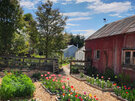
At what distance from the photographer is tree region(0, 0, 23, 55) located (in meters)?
13.5

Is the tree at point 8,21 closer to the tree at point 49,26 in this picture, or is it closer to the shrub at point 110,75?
the tree at point 49,26

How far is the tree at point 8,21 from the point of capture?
13547mm

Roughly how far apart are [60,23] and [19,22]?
4.37 metres

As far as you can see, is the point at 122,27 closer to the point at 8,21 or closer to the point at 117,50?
the point at 117,50

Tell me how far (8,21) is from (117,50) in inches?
401

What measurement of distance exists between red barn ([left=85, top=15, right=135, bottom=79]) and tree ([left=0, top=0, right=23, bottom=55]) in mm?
7889

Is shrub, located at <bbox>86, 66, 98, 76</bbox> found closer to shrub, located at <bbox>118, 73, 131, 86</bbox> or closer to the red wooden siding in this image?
the red wooden siding

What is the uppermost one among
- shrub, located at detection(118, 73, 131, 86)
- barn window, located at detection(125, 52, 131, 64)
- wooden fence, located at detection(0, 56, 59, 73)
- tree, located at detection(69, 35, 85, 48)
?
tree, located at detection(69, 35, 85, 48)

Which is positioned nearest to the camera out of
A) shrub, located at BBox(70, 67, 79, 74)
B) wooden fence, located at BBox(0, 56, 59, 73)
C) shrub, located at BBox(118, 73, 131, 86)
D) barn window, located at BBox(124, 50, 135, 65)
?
shrub, located at BBox(118, 73, 131, 86)

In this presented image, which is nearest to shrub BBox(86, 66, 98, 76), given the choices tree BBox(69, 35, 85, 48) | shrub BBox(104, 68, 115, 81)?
shrub BBox(104, 68, 115, 81)

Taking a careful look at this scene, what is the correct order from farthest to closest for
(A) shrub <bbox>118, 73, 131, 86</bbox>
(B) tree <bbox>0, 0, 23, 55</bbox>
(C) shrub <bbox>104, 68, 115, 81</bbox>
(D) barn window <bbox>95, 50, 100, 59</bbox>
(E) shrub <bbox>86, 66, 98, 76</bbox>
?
(D) barn window <bbox>95, 50, 100, 59</bbox> < (E) shrub <bbox>86, 66, 98, 76</bbox> < (B) tree <bbox>0, 0, 23, 55</bbox> < (C) shrub <bbox>104, 68, 115, 81</bbox> < (A) shrub <bbox>118, 73, 131, 86</bbox>

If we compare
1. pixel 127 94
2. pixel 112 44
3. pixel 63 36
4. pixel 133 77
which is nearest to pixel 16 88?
pixel 127 94

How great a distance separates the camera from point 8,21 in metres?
13.9

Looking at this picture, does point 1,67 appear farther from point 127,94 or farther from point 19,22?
point 127,94
